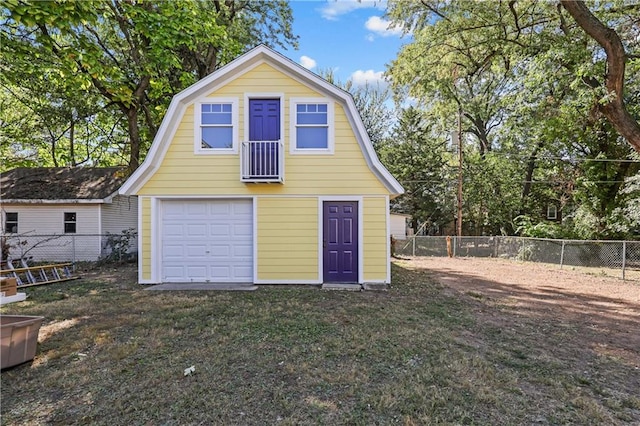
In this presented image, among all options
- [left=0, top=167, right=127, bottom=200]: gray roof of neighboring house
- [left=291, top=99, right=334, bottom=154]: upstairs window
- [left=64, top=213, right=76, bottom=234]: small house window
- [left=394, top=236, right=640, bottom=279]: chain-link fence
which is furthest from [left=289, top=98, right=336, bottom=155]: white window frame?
[left=64, top=213, right=76, bottom=234]: small house window

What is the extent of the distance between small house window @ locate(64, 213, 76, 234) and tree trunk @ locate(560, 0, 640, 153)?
63.5ft

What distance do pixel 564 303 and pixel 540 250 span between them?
8005 mm

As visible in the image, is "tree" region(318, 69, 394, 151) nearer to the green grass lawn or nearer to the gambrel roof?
the gambrel roof

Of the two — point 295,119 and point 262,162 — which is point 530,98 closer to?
point 295,119

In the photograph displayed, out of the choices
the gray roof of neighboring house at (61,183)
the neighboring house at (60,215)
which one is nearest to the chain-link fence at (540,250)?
the neighboring house at (60,215)

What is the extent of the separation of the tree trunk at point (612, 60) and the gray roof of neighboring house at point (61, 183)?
57.9 feet

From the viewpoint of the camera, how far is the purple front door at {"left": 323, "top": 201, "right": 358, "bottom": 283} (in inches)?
340

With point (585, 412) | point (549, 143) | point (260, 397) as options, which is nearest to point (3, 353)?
point (260, 397)

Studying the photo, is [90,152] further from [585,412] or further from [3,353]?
[585,412]

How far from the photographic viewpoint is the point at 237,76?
8703mm

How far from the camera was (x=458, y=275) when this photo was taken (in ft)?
37.6

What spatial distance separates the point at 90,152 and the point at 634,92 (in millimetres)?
31079

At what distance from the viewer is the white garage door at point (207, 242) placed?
29.2 ft

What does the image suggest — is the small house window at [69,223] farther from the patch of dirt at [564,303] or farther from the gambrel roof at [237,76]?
the patch of dirt at [564,303]
